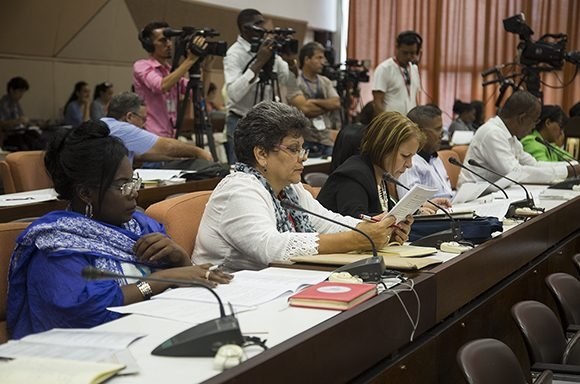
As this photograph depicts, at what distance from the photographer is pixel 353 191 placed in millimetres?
3188

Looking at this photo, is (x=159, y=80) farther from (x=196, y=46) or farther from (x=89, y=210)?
(x=89, y=210)

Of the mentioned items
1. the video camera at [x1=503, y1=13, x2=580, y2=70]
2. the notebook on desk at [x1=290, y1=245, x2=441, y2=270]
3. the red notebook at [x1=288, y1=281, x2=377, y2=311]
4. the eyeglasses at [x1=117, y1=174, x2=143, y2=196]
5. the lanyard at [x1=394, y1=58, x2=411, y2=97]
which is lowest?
the notebook on desk at [x1=290, y1=245, x2=441, y2=270]

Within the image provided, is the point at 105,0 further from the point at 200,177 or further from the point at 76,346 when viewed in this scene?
the point at 76,346

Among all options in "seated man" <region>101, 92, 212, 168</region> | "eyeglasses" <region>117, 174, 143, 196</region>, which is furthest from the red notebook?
"seated man" <region>101, 92, 212, 168</region>

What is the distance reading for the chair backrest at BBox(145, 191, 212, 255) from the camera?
2.63 metres

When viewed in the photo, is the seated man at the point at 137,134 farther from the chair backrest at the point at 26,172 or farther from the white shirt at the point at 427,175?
the white shirt at the point at 427,175

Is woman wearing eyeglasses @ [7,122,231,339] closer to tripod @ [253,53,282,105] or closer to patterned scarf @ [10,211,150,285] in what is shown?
patterned scarf @ [10,211,150,285]

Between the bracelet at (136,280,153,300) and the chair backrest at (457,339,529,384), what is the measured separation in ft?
2.40

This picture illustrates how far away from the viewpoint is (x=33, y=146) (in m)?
7.45

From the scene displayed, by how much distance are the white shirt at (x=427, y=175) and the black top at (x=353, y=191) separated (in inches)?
28.9

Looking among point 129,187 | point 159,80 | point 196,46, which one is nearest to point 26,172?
point 159,80

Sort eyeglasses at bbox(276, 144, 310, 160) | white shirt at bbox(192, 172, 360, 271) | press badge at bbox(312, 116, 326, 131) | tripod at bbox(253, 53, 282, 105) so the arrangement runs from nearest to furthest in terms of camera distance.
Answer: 1. white shirt at bbox(192, 172, 360, 271)
2. eyeglasses at bbox(276, 144, 310, 160)
3. tripod at bbox(253, 53, 282, 105)
4. press badge at bbox(312, 116, 326, 131)

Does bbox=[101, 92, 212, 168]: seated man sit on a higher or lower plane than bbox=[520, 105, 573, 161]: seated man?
higher

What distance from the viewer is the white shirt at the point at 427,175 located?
13.2ft
